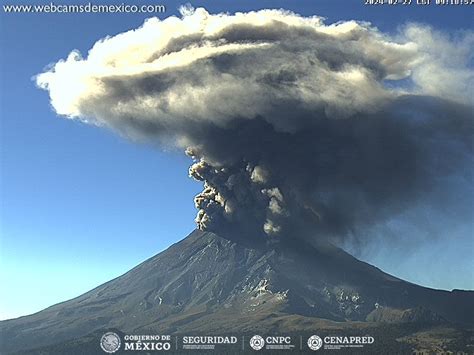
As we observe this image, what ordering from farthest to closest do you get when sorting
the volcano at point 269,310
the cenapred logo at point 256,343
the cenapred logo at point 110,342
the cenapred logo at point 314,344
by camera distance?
the volcano at point 269,310
the cenapred logo at point 110,342
the cenapred logo at point 256,343
the cenapred logo at point 314,344

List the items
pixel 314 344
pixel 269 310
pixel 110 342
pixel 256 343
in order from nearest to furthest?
pixel 314 344
pixel 256 343
pixel 110 342
pixel 269 310

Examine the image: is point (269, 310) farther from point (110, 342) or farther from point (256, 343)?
point (256, 343)

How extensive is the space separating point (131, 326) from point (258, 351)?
296 ft

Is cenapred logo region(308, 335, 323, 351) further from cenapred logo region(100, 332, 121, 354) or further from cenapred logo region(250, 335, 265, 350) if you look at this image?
cenapred logo region(100, 332, 121, 354)

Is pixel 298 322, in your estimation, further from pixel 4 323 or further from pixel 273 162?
pixel 4 323

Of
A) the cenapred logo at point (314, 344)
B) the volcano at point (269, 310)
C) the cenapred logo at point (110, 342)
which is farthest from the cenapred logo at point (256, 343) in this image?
the volcano at point (269, 310)

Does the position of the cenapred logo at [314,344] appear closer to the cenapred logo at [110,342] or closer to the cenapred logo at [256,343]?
the cenapred logo at [256,343]

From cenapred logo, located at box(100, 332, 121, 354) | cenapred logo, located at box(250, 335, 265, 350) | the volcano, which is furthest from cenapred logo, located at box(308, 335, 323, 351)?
the volcano

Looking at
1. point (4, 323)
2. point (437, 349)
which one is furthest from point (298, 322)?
point (4, 323)

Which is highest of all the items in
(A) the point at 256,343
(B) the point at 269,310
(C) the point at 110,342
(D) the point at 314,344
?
(B) the point at 269,310

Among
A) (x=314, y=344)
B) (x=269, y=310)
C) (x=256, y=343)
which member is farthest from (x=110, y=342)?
(x=269, y=310)

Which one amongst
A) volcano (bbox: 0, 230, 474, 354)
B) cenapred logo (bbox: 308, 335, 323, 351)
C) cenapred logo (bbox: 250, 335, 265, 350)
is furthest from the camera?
volcano (bbox: 0, 230, 474, 354)

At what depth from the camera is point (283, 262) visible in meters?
A: 190

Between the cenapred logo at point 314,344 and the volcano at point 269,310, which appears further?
the volcano at point 269,310
